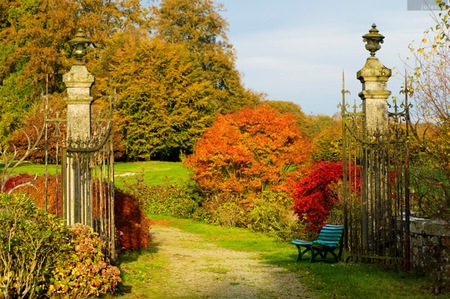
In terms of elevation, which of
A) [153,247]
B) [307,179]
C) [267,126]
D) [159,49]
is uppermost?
[159,49]

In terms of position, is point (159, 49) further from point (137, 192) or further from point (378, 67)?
point (378, 67)

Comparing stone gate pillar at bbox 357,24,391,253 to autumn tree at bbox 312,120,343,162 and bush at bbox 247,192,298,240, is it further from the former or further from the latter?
autumn tree at bbox 312,120,343,162

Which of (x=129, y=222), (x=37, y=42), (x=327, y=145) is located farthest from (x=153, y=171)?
(x=129, y=222)

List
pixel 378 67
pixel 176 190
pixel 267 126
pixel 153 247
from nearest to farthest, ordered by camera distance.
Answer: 1. pixel 378 67
2. pixel 153 247
3. pixel 267 126
4. pixel 176 190

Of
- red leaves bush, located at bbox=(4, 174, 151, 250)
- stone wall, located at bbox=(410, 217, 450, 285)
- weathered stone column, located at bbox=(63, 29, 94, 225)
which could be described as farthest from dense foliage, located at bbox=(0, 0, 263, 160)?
stone wall, located at bbox=(410, 217, 450, 285)

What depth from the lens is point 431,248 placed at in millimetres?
8984

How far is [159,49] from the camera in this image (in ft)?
126

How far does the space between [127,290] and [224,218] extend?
1215cm

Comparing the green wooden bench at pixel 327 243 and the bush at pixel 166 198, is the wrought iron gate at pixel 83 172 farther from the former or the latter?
the bush at pixel 166 198

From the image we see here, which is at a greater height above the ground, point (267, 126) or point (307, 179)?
point (267, 126)

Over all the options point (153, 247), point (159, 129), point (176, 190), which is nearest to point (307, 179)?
point (153, 247)

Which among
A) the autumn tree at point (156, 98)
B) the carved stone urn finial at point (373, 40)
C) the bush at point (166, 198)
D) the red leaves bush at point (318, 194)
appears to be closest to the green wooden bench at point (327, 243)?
the red leaves bush at point (318, 194)

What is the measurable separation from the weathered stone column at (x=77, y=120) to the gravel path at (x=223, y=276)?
1.87m

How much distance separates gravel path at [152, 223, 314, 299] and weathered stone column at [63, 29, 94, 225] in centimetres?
187
